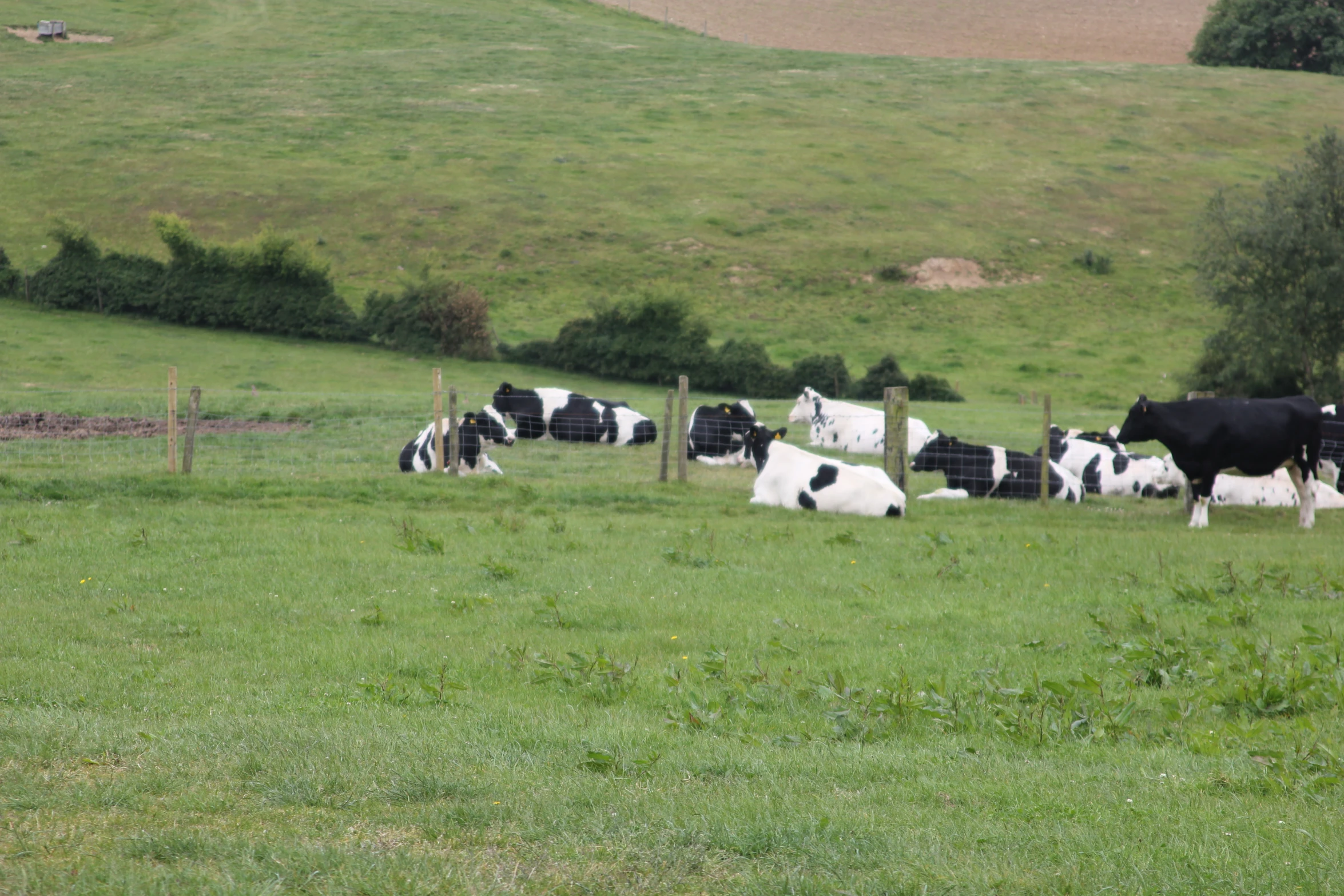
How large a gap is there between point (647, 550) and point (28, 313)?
33.0 meters

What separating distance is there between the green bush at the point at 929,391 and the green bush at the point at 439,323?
42.3ft

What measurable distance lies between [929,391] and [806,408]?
8.85m

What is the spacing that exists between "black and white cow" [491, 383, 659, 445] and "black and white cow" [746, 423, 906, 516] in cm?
655

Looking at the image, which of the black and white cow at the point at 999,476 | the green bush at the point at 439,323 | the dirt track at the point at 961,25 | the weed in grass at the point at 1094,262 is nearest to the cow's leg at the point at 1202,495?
the black and white cow at the point at 999,476

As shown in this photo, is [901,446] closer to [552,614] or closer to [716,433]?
[716,433]

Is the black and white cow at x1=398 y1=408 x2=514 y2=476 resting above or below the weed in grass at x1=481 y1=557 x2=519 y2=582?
above

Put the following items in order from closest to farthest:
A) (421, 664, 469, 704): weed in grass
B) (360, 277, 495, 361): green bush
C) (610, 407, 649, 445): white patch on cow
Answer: (421, 664, 469, 704): weed in grass
(610, 407, 649, 445): white patch on cow
(360, 277, 495, 361): green bush

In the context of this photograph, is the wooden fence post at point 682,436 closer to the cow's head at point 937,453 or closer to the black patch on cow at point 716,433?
the cow's head at point 937,453

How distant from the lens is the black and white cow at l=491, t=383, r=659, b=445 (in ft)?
73.5

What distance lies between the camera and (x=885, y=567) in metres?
11.5

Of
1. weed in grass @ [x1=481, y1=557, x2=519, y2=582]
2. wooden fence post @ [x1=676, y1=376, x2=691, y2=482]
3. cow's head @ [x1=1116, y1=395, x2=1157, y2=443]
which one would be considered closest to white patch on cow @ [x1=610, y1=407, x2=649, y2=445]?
wooden fence post @ [x1=676, y1=376, x2=691, y2=482]

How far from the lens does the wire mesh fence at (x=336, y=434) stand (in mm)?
17797

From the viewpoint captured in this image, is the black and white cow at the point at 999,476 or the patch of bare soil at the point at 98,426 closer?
the black and white cow at the point at 999,476

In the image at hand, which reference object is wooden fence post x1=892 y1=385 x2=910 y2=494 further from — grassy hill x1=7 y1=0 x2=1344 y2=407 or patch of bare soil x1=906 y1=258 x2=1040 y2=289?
patch of bare soil x1=906 y1=258 x2=1040 y2=289
